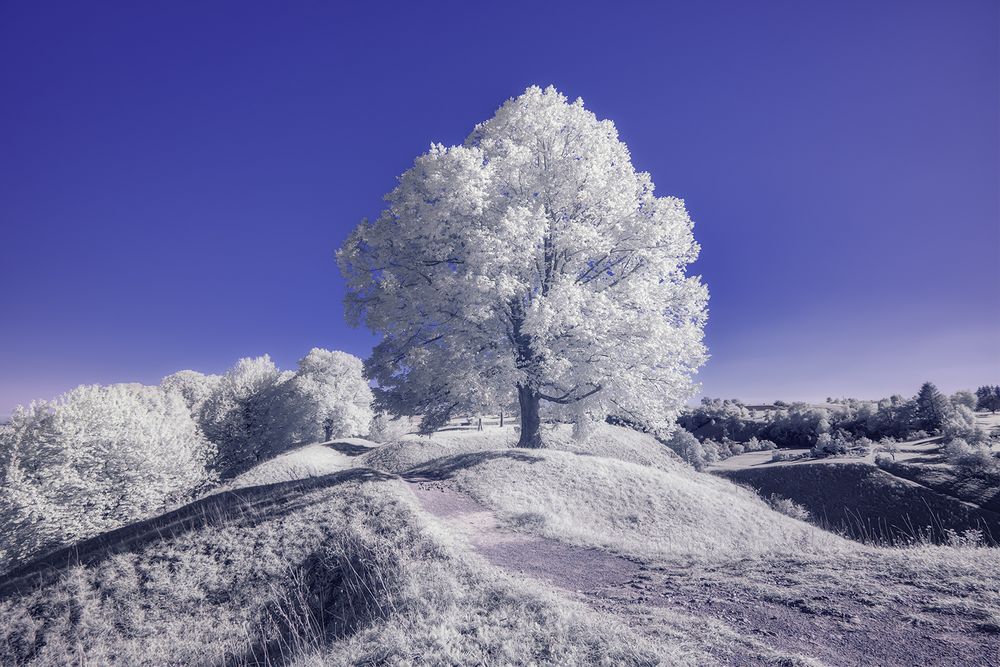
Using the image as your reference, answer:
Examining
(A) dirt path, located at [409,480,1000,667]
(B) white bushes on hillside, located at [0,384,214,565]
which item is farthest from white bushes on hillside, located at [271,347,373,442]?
(A) dirt path, located at [409,480,1000,667]

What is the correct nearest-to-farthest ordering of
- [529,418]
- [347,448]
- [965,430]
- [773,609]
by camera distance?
[773,609]
[529,418]
[965,430]
[347,448]

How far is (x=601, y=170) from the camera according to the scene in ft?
51.4

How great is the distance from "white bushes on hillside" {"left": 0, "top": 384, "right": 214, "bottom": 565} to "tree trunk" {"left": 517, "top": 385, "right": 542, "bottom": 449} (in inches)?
911

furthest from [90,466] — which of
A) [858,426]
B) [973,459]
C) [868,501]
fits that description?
[858,426]

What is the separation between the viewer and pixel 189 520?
11094mm

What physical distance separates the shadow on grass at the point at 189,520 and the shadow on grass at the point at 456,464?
2.08 meters

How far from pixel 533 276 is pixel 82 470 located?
3019cm

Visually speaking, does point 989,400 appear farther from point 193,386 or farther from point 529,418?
point 193,386

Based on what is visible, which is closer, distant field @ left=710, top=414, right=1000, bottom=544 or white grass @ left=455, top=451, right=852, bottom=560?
white grass @ left=455, top=451, right=852, bottom=560

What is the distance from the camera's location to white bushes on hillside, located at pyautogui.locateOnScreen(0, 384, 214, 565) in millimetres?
22281

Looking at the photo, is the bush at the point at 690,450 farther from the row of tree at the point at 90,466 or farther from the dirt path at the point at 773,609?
the row of tree at the point at 90,466

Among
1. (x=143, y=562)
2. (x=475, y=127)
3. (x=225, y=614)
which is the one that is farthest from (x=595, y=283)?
(x=143, y=562)

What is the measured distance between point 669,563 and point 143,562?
36.6 feet

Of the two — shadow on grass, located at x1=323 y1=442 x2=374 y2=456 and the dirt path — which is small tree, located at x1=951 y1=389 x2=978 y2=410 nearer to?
the dirt path
